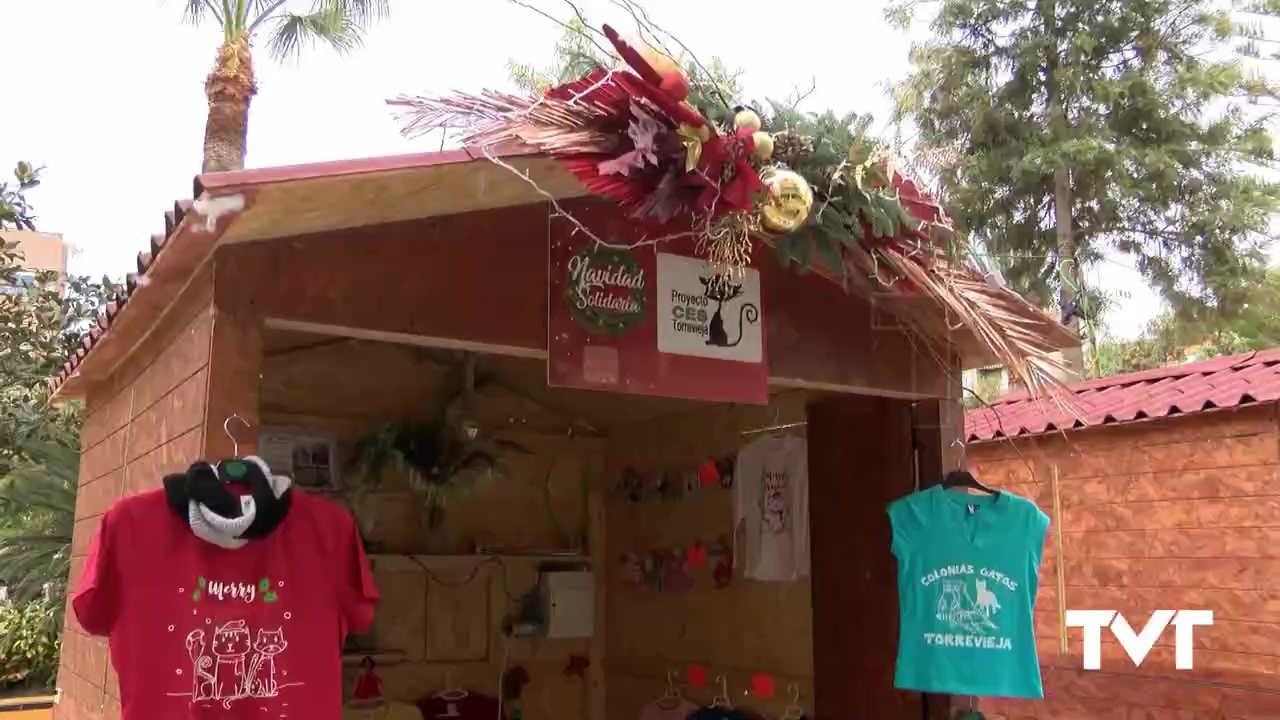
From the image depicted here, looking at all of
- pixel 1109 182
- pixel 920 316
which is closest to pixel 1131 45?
pixel 1109 182

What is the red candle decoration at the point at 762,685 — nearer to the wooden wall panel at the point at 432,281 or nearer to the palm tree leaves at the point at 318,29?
the wooden wall panel at the point at 432,281

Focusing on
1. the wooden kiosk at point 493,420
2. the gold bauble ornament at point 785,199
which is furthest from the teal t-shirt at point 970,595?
the gold bauble ornament at point 785,199

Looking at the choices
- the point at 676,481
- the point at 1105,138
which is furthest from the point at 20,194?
the point at 1105,138

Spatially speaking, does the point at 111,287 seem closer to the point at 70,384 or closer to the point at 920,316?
the point at 70,384

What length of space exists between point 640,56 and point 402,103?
0.63 meters

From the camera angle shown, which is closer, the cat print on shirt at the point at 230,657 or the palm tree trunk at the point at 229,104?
the cat print on shirt at the point at 230,657

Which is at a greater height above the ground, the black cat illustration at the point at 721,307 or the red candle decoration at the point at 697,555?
the black cat illustration at the point at 721,307

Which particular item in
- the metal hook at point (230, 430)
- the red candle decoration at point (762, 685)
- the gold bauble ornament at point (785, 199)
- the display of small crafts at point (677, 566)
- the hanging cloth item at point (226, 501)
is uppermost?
the gold bauble ornament at point (785, 199)

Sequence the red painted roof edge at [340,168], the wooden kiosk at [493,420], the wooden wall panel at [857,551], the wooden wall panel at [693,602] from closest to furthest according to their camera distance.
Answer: the red painted roof edge at [340,168], the wooden kiosk at [493,420], the wooden wall panel at [857,551], the wooden wall panel at [693,602]

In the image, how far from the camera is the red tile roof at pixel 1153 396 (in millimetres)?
6141

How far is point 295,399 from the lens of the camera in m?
5.86

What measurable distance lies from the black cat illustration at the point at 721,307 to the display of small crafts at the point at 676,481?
79.1 inches
